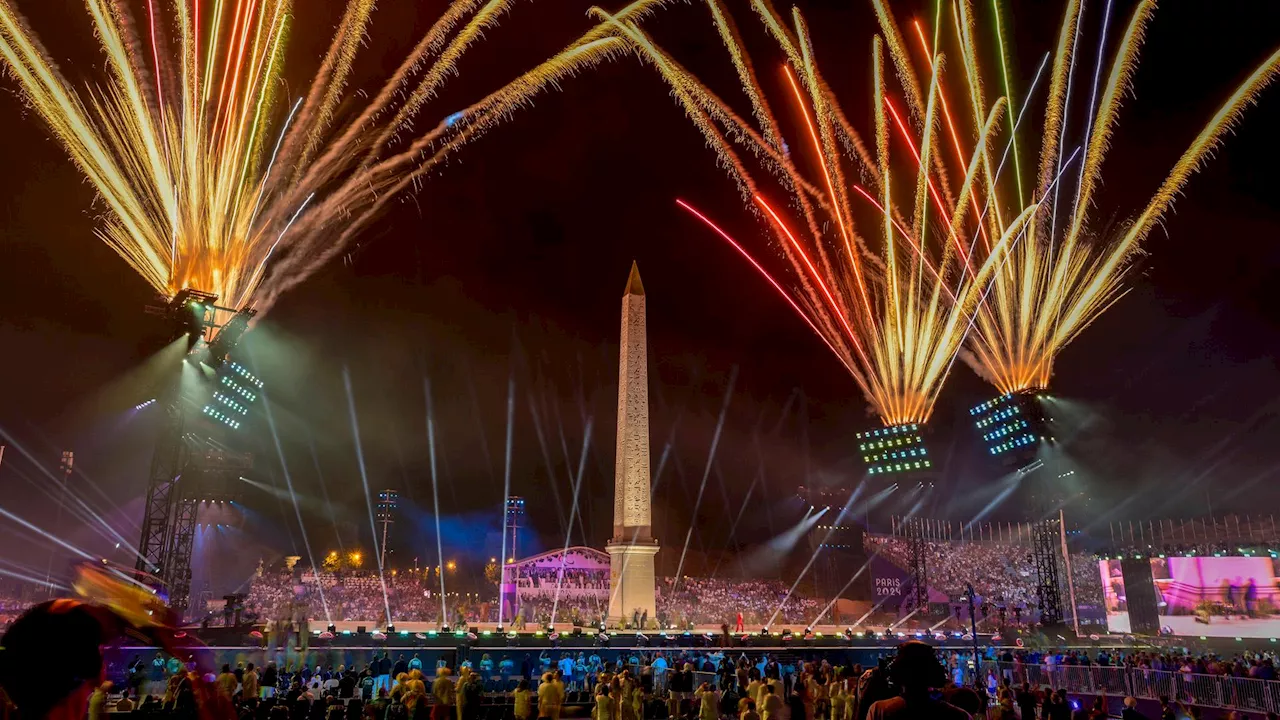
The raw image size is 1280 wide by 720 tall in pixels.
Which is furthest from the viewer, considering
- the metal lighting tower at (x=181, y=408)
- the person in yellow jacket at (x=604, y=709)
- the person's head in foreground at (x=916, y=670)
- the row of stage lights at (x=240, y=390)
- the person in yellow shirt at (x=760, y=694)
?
the row of stage lights at (x=240, y=390)

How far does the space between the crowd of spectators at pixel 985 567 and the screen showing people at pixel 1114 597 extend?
788 centimetres

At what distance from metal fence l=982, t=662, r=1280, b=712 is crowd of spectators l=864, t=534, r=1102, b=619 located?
36.2 meters

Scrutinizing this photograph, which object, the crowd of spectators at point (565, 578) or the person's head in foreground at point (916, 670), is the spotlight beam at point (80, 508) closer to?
the crowd of spectators at point (565, 578)

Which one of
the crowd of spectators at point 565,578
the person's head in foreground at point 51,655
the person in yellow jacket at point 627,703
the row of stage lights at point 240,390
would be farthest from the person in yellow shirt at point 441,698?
the crowd of spectators at point 565,578

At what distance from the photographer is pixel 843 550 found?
228ft

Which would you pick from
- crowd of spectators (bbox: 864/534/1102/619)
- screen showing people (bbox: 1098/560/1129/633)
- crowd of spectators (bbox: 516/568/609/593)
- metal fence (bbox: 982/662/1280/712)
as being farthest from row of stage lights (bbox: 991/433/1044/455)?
crowd of spectators (bbox: 516/568/609/593)

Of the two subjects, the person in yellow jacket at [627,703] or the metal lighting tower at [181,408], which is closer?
the person in yellow jacket at [627,703]

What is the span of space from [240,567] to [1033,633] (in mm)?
47272

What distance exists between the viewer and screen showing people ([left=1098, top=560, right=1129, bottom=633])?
45938 millimetres

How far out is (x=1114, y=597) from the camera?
4719 cm

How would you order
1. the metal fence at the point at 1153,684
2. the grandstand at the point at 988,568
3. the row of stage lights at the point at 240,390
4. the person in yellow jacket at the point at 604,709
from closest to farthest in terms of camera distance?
the person in yellow jacket at the point at 604,709 → the metal fence at the point at 1153,684 → the row of stage lights at the point at 240,390 → the grandstand at the point at 988,568

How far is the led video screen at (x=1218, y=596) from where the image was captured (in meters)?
38.9

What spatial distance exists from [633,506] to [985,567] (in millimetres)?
42063

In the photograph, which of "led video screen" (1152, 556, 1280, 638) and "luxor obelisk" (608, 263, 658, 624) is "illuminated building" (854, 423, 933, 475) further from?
"led video screen" (1152, 556, 1280, 638)
